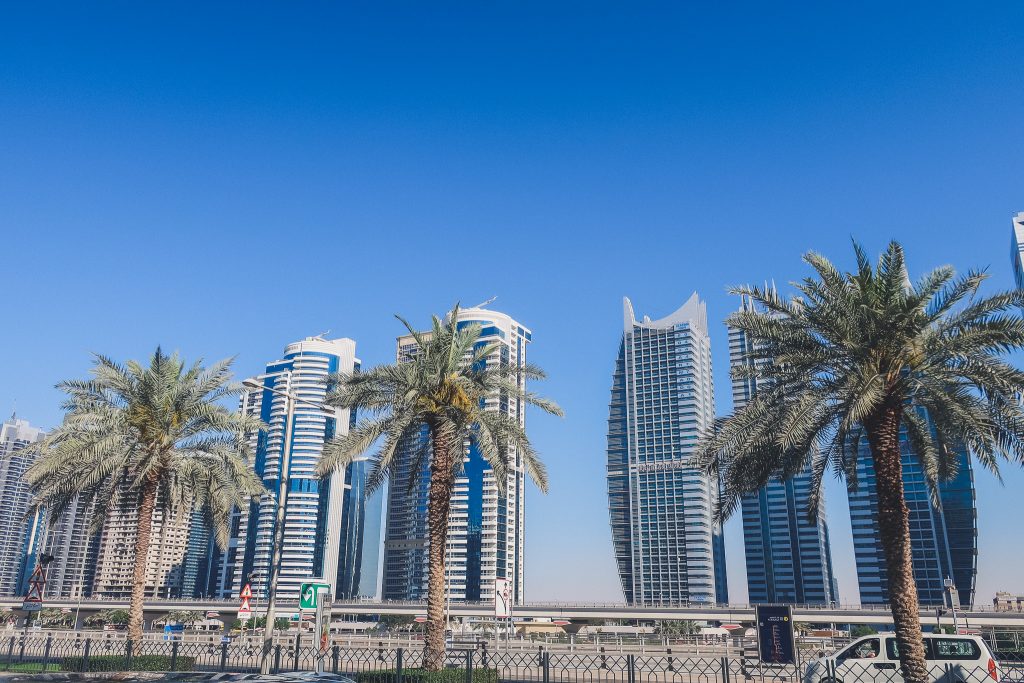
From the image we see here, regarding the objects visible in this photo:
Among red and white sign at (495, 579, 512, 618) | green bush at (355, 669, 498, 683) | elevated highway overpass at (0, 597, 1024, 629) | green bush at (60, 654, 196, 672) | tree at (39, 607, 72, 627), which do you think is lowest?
tree at (39, 607, 72, 627)

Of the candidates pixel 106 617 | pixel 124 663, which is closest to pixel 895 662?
pixel 124 663

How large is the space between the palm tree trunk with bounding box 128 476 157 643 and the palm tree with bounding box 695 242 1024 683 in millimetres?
19612

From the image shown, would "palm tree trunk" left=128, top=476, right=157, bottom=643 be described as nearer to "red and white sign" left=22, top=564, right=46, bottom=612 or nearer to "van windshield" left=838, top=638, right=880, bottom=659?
"red and white sign" left=22, top=564, right=46, bottom=612

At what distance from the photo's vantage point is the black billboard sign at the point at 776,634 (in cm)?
2358

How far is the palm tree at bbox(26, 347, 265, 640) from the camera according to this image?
26797mm

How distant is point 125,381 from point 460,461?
44.0 ft

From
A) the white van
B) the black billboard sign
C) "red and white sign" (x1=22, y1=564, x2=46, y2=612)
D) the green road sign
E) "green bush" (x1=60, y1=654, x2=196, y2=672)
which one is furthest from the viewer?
"red and white sign" (x1=22, y1=564, x2=46, y2=612)

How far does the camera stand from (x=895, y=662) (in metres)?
20.1

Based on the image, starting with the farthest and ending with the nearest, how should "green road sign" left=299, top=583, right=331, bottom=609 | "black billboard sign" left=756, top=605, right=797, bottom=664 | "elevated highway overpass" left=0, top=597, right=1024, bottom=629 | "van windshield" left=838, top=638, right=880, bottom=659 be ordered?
"elevated highway overpass" left=0, top=597, right=1024, bottom=629 < "black billboard sign" left=756, top=605, right=797, bottom=664 < "green road sign" left=299, top=583, right=331, bottom=609 < "van windshield" left=838, top=638, right=880, bottom=659

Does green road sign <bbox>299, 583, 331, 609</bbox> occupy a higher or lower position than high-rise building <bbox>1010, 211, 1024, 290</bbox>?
lower

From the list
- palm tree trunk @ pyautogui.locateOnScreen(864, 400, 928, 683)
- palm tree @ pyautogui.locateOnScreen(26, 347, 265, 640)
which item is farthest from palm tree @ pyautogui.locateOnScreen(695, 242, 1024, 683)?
palm tree @ pyautogui.locateOnScreen(26, 347, 265, 640)

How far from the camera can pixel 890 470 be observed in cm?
1880

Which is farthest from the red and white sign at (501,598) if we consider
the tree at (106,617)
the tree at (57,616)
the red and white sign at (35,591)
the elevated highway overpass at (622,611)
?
the tree at (57,616)

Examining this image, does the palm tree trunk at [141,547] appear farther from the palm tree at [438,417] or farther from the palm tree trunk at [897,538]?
the palm tree trunk at [897,538]
